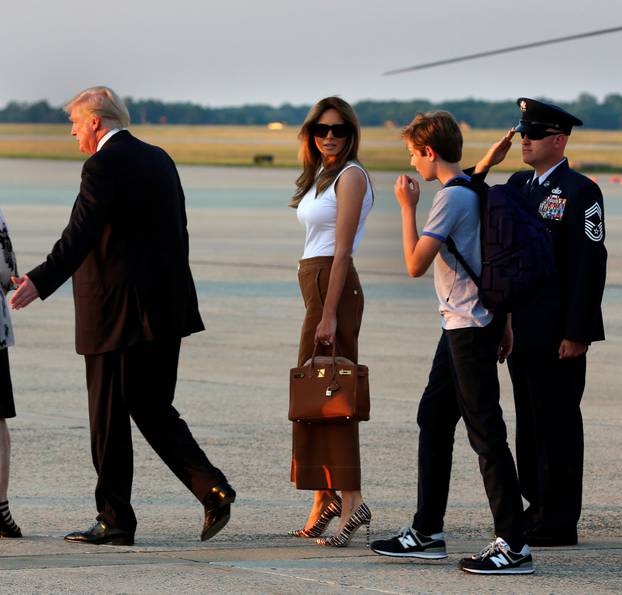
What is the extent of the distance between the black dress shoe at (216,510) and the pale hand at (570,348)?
57.7 inches

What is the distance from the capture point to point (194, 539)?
6.27 m

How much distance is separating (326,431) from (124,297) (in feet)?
3.24

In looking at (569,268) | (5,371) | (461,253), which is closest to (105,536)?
(5,371)

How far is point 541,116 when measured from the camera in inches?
255

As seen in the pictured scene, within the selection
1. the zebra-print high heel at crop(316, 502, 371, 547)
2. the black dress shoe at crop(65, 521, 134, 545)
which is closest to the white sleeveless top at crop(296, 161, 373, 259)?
the zebra-print high heel at crop(316, 502, 371, 547)

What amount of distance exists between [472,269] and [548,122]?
1.06m

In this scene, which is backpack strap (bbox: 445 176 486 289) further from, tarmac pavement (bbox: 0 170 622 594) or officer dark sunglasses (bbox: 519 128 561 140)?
tarmac pavement (bbox: 0 170 622 594)

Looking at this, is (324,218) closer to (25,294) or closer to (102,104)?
(102,104)

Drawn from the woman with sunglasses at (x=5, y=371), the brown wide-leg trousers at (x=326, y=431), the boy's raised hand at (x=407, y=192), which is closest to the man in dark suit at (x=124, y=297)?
the woman with sunglasses at (x=5, y=371)

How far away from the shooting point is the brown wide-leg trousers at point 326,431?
6340 millimetres

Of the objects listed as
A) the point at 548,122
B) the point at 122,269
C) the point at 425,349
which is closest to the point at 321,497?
the point at 122,269

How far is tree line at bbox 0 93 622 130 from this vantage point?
2980 inches

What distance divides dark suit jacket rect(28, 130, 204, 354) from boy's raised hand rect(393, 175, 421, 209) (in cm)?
96

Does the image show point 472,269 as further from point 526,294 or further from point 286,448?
point 286,448
